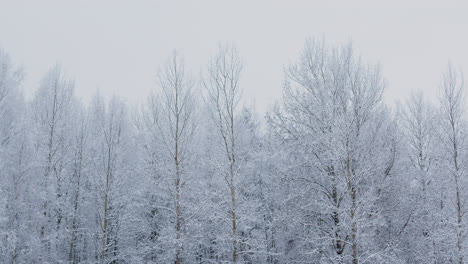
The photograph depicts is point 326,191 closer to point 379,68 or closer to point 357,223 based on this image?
point 357,223

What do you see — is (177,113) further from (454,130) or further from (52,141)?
(454,130)

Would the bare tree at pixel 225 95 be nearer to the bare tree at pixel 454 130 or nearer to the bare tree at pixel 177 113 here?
the bare tree at pixel 177 113

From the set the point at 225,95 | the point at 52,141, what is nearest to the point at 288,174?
the point at 225,95

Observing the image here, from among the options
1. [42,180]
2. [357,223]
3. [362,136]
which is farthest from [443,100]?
[42,180]

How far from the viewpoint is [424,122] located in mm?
20797

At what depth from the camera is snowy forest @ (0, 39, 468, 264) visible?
425 inches

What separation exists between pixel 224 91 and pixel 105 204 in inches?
304

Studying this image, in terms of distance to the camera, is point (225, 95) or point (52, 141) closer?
point (225, 95)

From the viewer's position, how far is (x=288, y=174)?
11547 mm

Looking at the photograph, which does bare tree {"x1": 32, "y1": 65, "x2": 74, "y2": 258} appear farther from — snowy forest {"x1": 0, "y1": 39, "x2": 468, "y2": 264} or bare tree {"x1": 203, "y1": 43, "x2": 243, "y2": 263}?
bare tree {"x1": 203, "y1": 43, "x2": 243, "y2": 263}

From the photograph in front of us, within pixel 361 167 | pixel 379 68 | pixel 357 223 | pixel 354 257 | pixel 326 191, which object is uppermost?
pixel 379 68

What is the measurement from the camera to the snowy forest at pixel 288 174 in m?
A: 10.8

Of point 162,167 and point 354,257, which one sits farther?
point 162,167

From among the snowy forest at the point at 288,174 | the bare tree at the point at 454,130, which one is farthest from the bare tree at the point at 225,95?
the bare tree at the point at 454,130
